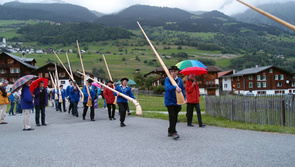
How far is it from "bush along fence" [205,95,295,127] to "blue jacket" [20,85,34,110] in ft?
27.8

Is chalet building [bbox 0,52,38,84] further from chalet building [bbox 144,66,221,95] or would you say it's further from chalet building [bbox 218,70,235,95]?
chalet building [bbox 218,70,235,95]

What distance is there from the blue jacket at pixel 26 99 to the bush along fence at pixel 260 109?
8.47m

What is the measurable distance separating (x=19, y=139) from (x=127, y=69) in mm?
104915

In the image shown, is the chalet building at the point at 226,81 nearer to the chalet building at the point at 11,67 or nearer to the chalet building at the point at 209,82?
the chalet building at the point at 209,82

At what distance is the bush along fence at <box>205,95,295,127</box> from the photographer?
1014 centimetres

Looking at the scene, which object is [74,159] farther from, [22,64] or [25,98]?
[22,64]

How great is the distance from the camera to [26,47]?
162 m

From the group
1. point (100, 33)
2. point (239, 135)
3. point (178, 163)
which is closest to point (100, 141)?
point (178, 163)

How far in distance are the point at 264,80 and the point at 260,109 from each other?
72.4 meters

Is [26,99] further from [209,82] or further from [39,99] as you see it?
[209,82]

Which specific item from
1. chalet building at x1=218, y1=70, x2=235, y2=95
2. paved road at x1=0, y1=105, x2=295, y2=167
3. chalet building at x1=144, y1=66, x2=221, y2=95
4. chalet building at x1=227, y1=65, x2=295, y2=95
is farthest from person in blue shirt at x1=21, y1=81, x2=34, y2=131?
chalet building at x1=218, y1=70, x2=235, y2=95

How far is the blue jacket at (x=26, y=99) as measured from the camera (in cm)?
1027

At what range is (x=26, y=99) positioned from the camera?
10.2 meters

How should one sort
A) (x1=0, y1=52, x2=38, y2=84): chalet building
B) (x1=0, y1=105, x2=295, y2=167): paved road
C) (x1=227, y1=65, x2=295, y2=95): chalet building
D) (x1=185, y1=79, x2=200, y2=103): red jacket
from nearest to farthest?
(x1=0, y1=105, x2=295, y2=167): paved road < (x1=185, y1=79, x2=200, y2=103): red jacket < (x1=0, y1=52, x2=38, y2=84): chalet building < (x1=227, y1=65, x2=295, y2=95): chalet building
